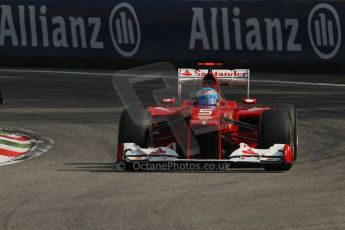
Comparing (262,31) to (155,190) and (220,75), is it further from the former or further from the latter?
(155,190)

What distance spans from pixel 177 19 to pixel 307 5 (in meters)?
3.90

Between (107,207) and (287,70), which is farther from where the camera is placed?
(287,70)

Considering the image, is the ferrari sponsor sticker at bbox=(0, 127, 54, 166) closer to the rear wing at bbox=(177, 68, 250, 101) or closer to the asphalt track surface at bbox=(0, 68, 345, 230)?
the asphalt track surface at bbox=(0, 68, 345, 230)

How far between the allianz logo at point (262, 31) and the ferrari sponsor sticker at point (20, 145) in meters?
13.3

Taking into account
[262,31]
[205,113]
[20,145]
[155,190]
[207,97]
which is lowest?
[20,145]

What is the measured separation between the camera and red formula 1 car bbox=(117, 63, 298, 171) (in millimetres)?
13875

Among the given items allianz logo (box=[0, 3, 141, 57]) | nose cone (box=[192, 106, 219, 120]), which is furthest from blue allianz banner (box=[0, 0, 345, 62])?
nose cone (box=[192, 106, 219, 120])

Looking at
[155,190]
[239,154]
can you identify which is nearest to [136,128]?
[239,154]

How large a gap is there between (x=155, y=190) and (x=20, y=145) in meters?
5.08

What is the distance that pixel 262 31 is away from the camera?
3120 cm

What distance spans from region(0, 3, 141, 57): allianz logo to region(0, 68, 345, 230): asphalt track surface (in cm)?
1171

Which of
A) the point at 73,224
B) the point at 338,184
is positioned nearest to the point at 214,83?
the point at 338,184

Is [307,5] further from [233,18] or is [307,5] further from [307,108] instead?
[307,108]

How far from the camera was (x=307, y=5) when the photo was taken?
31.1 meters
